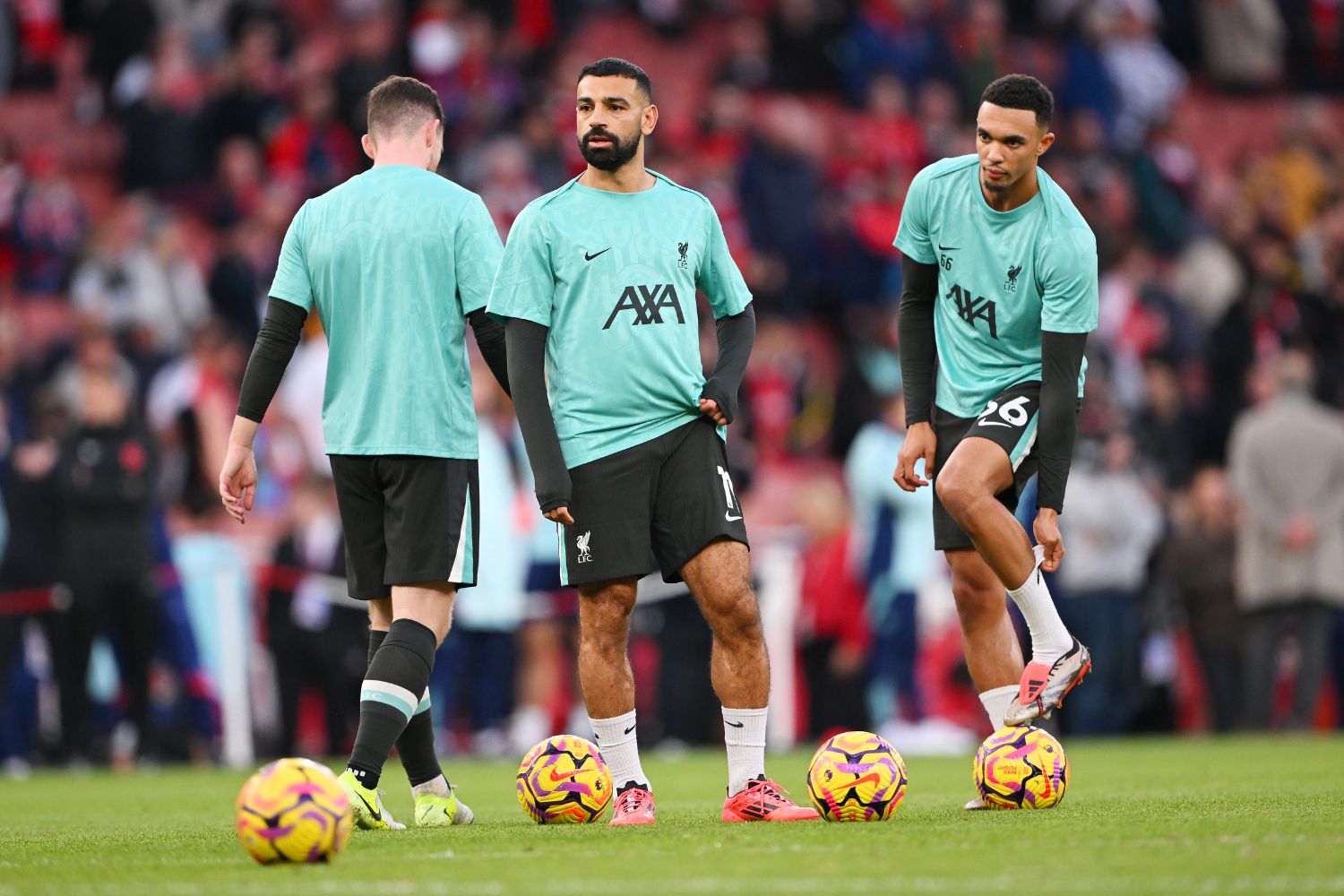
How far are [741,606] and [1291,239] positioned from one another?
46.3 ft

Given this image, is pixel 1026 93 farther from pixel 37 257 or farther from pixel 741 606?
pixel 37 257

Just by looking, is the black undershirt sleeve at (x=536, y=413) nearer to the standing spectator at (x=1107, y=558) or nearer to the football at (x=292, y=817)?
the football at (x=292, y=817)

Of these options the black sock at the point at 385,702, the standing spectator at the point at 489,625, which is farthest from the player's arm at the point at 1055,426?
the standing spectator at the point at 489,625

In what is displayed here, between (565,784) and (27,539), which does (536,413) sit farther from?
(27,539)

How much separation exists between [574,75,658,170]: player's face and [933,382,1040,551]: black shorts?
180cm

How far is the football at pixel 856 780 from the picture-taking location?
23.8ft

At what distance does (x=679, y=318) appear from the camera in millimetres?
7543

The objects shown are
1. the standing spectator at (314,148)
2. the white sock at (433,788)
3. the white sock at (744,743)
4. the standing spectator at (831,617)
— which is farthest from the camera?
the standing spectator at (314,148)

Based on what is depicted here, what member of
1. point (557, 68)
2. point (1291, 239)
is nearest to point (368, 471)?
point (557, 68)

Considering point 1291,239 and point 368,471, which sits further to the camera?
point 1291,239

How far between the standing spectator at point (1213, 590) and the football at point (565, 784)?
10341 mm

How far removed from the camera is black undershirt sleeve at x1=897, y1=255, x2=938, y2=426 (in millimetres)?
8242

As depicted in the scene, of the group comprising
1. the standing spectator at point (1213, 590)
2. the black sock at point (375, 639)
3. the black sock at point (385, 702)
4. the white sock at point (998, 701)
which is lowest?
the standing spectator at point (1213, 590)

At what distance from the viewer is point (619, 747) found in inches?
298
